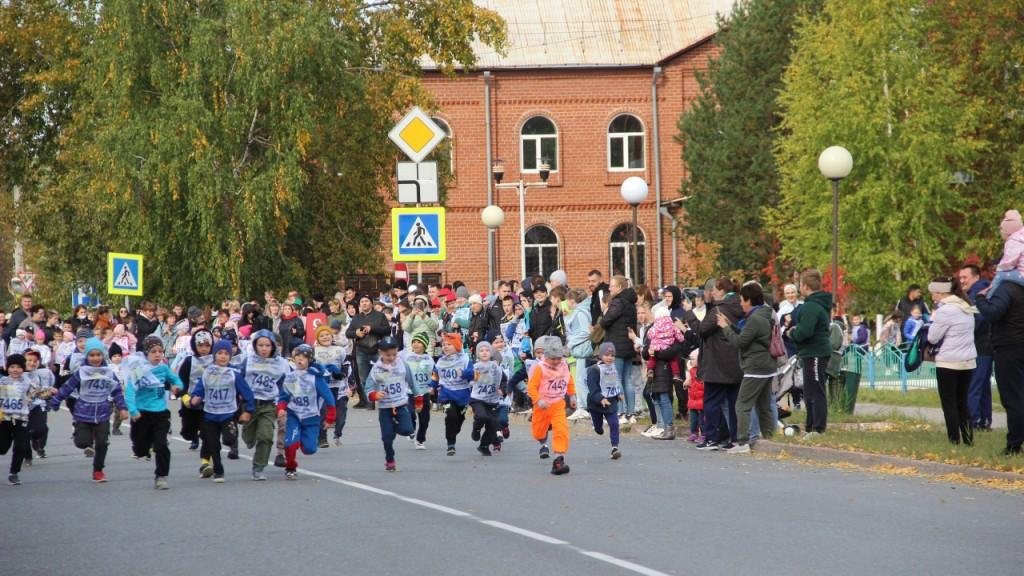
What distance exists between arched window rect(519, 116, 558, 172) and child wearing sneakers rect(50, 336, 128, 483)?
140 feet

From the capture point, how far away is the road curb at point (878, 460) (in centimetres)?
1456

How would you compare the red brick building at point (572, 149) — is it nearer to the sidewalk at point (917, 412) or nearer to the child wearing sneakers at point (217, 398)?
the sidewalk at point (917, 412)

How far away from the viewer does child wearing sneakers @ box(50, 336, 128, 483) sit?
1650 cm

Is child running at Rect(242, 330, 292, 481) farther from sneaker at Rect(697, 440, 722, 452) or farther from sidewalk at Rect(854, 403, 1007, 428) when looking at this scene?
sidewalk at Rect(854, 403, 1007, 428)

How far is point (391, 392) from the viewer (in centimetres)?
1761

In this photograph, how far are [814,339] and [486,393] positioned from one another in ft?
12.2

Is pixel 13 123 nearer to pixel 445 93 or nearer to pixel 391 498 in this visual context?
pixel 445 93

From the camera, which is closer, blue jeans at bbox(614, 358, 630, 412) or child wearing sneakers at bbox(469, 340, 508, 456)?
child wearing sneakers at bbox(469, 340, 508, 456)

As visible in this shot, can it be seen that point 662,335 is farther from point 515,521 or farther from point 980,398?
point 515,521

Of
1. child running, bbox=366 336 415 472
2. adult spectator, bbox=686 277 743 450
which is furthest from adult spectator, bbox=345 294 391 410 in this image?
adult spectator, bbox=686 277 743 450

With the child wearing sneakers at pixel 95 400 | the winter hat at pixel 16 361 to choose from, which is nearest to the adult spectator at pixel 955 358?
the child wearing sneakers at pixel 95 400

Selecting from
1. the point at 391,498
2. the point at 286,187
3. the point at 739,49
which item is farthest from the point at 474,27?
the point at 391,498

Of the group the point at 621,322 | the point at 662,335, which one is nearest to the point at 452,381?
the point at 662,335

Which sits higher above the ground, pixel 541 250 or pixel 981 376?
pixel 541 250
